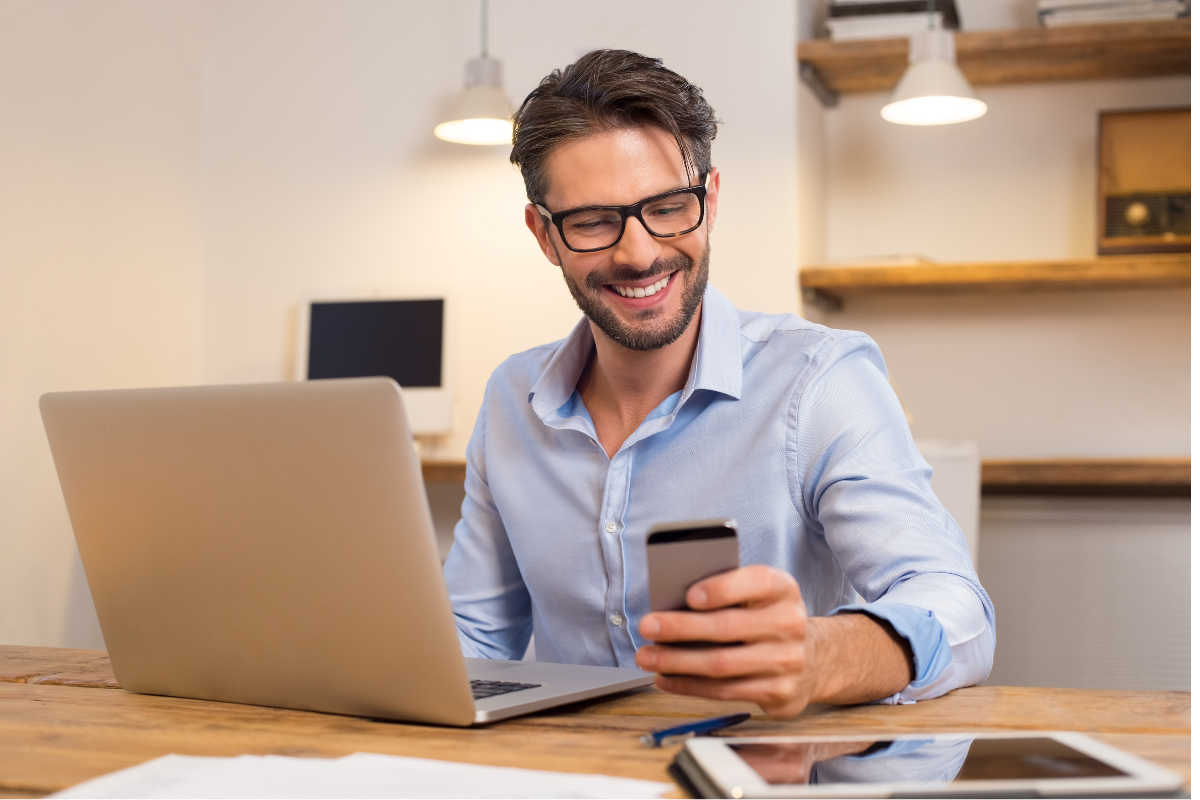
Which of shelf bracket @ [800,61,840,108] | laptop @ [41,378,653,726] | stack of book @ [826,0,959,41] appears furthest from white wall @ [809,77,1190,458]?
laptop @ [41,378,653,726]

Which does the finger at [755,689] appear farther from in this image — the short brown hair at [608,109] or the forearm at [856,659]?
the short brown hair at [608,109]

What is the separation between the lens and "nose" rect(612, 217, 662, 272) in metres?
1.22

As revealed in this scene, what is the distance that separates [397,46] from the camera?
9.81 feet

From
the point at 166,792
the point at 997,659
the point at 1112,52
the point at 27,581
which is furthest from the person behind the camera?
the point at 997,659

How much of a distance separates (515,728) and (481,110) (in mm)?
2080

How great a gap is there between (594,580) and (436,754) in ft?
1.69

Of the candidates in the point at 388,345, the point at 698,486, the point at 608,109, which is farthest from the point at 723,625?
the point at 388,345

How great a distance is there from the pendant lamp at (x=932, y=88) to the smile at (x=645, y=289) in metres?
1.44

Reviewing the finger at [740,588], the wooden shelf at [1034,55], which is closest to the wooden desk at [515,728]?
the finger at [740,588]

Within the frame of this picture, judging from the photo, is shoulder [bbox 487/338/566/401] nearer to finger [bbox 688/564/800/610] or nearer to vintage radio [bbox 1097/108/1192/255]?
finger [bbox 688/564/800/610]

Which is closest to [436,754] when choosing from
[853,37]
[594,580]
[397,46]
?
[594,580]

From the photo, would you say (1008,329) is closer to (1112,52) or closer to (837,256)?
(837,256)

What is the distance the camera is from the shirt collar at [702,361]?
48.4 inches

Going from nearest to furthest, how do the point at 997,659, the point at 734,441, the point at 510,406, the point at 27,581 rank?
the point at 734,441, the point at 510,406, the point at 27,581, the point at 997,659
